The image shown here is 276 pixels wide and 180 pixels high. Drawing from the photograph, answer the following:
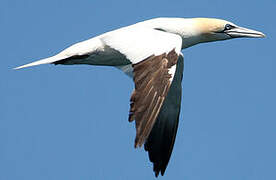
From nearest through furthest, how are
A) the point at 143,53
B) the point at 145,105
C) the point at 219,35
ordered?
the point at 145,105
the point at 143,53
the point at 219,35

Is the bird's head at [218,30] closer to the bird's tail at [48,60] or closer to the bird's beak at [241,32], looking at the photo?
the bird's beak at [241,32]

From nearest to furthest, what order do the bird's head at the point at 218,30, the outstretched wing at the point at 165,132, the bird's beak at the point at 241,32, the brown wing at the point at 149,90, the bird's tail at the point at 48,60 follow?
the brown wing at the point at 149,90
the bird's tail at the point at 48,60
the bird's head at the point at 218,30
the bird's beak at the point at 241,32
the outstretched wing at the point at 165,132

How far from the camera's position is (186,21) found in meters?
15.8

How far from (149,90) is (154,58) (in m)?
0.78

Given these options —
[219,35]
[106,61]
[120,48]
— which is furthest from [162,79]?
[219,35]

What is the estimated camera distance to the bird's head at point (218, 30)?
16.0 meters

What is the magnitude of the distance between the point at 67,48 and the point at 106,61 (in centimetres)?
75

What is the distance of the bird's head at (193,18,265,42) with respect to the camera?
52.4 feet

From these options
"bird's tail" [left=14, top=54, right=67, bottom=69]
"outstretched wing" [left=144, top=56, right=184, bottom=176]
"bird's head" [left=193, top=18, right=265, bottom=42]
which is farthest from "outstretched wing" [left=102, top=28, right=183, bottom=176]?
"bird's tail" [left=14, top=54, right=67, bottom=69]

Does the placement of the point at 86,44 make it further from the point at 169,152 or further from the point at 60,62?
the point at 169,152

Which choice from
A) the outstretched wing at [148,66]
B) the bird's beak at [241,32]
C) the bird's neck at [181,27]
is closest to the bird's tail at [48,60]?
the outstretched wing at [148,66]

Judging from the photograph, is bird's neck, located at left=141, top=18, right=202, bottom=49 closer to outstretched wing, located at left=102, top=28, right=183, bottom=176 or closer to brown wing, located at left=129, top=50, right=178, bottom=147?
outstretched wing, located at left=102, top=28, right=183, bottom=176

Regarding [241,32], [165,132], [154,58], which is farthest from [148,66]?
[165,132]

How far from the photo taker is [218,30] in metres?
16.3
